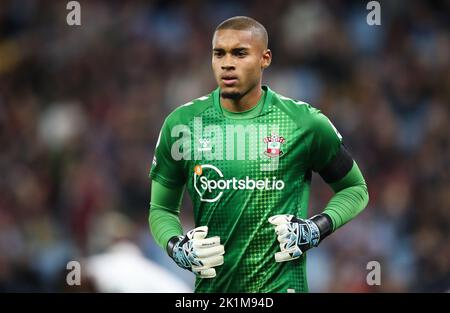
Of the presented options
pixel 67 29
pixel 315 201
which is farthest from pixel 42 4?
pixel 315 201

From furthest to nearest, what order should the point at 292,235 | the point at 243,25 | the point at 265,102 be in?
1. the point at 265,102
2. the point at 243,25
3. the point at 292,235

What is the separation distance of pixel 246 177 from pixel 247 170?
0.05 meters

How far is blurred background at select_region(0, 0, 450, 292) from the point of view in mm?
9266

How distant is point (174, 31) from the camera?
402 inches

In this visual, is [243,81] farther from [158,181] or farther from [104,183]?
[104,183]

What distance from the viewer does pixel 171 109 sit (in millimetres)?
9773

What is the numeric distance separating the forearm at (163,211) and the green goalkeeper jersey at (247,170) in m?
0.06

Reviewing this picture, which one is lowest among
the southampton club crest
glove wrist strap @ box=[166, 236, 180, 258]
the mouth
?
glove wrist strap @ box=[166, 236, 180, 258]

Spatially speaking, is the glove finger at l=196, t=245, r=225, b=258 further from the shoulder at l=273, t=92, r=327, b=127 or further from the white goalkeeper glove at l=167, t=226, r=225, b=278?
the shoulder at l=273, t=92, r=327, b=127

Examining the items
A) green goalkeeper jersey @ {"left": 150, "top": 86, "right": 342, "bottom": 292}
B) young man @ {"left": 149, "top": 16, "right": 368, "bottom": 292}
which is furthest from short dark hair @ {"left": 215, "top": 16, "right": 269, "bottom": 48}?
green goalkeeper jersey @ {"left": 150, "top": 86, "right": 342, "bottom": 292}

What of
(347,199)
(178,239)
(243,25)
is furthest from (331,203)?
(243,25)

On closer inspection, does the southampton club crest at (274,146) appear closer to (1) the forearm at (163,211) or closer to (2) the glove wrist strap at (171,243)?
(1) the forearm at (163,211)

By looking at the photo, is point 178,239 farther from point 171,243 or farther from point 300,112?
point 300,112
